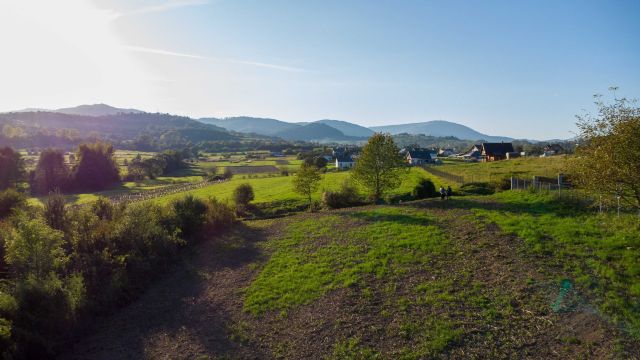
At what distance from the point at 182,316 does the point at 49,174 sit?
83.7m

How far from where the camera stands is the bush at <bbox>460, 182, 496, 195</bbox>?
40.8 meters

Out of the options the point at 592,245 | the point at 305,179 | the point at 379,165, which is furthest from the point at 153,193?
the point at 592,245

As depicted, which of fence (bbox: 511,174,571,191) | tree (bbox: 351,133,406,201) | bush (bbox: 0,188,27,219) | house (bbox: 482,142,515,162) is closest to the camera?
fence (bbox: 511,174,571,191)

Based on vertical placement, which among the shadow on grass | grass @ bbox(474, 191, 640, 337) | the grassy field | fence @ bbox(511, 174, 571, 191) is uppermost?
the grassy field

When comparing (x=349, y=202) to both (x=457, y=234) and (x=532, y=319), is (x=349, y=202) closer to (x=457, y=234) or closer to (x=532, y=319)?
(x=457, y=234)

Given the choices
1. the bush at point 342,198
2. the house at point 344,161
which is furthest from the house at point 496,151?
the bush at point 342,198

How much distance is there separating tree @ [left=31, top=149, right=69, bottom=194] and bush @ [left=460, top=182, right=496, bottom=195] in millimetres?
82377

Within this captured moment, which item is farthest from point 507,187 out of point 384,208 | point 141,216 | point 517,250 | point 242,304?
point 141,216

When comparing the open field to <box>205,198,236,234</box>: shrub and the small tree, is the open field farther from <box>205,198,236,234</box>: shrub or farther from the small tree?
the small tree

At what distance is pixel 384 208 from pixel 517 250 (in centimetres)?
1590

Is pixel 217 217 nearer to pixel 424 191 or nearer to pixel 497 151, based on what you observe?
pixel 424 191


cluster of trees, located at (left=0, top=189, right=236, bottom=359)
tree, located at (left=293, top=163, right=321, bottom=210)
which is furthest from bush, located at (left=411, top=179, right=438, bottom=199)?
cluster of trees, located at (left=0, top=189, right=236, bottom=359)

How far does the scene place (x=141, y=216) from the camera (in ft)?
87.1

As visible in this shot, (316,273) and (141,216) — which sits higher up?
(141,216)
